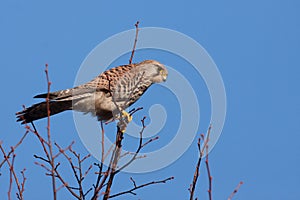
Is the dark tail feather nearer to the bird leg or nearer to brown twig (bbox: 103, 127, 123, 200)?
the bird leg

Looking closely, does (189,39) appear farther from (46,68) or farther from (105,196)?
(46,68)

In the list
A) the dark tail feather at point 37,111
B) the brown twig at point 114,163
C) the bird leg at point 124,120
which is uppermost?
the dark tail feather at point 37,111

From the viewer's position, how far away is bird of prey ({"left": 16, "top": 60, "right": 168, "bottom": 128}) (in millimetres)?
4375

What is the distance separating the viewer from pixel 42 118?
440 cm

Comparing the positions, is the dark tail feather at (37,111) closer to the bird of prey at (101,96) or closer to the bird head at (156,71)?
the bird of prey at (101,96)

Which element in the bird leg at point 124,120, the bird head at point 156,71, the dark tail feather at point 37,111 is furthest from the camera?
the bird head at point 156,71

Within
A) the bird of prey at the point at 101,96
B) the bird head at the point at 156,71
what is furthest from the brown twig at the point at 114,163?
the bird head at the point at 156,71

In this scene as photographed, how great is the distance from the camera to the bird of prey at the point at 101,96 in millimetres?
4375

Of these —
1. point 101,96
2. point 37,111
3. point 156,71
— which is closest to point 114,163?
point 37,111

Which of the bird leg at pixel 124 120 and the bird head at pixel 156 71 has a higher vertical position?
the bird head at pixel 156 71

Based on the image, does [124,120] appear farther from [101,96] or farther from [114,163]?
[114,163]

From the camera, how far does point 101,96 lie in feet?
15.3

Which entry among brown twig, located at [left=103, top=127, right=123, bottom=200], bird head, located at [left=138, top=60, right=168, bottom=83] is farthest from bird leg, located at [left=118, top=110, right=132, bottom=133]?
bird head, located at [left=138, top=60, right=168, bottom=83]

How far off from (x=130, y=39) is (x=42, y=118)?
3.42ft
